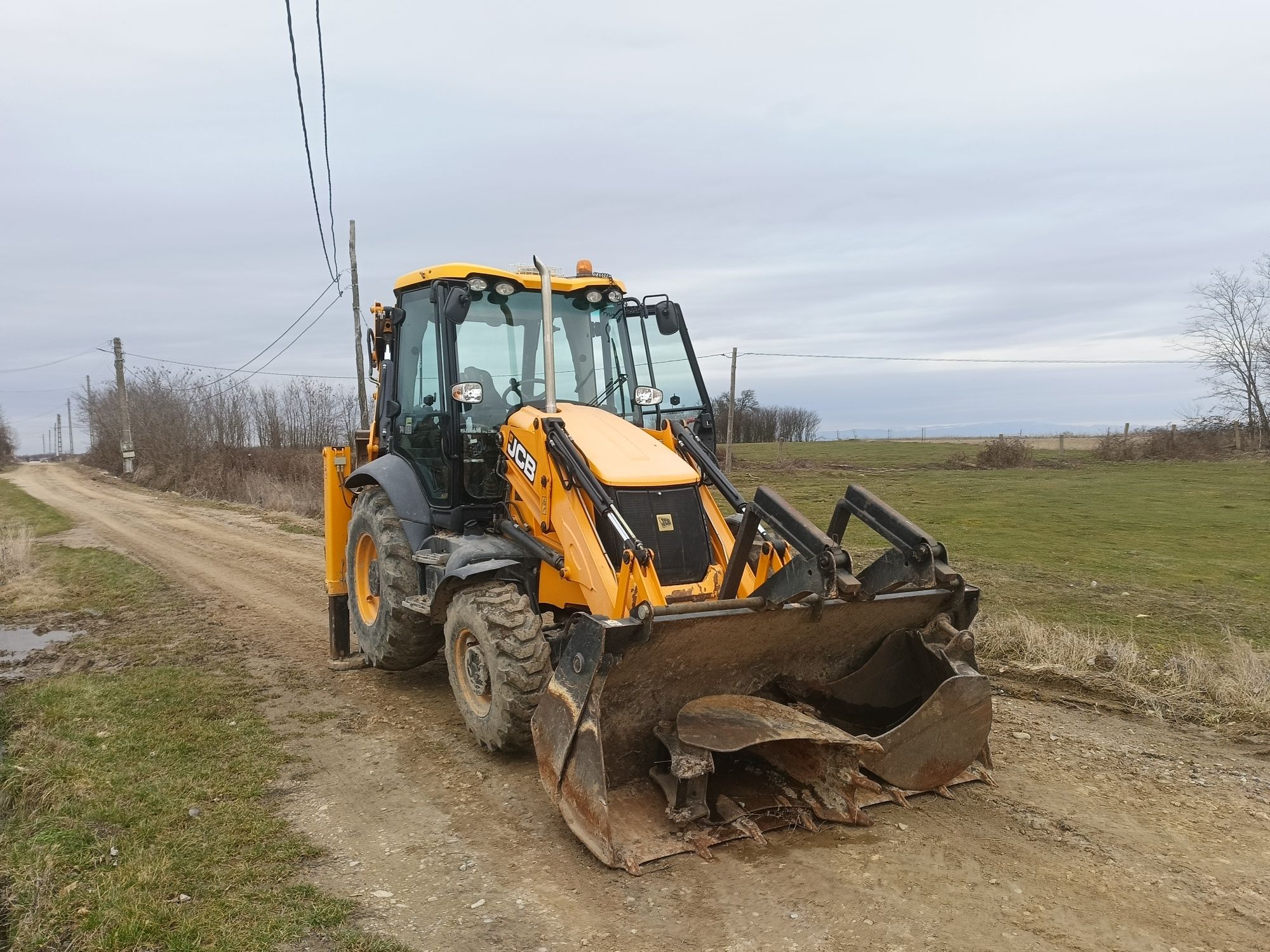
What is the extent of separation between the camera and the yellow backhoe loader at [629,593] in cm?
429

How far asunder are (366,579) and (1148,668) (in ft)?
20.0

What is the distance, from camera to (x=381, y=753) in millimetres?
5648

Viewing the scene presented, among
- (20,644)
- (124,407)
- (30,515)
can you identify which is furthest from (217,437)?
(20,644)

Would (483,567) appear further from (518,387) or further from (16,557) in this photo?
(16,557)

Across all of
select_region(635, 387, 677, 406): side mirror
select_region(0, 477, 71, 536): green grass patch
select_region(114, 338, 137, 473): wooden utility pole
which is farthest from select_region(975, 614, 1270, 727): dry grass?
select_region(114, 338, 137, 473): wooden utility pole

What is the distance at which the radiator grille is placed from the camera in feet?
17.3

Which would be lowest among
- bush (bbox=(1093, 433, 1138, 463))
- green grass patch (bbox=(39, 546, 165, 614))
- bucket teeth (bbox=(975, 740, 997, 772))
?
bucket teeth (bbox=(975, 740, 997, 772))

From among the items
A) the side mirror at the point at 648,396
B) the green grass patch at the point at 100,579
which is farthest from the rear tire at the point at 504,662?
the green grass patch at the point at 100,579

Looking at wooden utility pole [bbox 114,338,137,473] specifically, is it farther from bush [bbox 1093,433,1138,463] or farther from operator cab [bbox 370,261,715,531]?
bush [bbox 1093,433,1138,463]

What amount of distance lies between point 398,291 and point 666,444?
2.41 meters

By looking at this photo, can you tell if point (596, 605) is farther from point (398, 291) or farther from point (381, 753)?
point (398, 291)

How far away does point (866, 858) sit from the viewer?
4117 millimetres

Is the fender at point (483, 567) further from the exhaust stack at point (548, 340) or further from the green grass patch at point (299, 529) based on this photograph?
the green grass patch at point (299, 529)

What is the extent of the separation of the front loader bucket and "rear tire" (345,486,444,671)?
7.74ft
